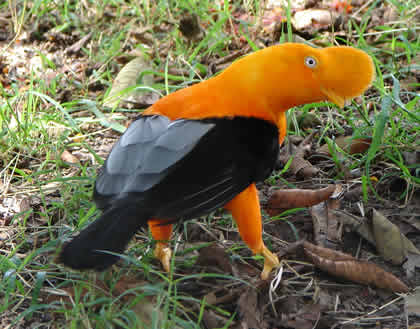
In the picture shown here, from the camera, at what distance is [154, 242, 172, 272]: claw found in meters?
2.34

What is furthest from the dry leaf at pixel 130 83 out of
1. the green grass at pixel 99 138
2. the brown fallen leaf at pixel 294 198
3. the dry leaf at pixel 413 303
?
the dry leaf at pixel 413 303

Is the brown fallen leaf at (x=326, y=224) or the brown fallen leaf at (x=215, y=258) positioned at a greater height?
the brown fallen leaf at (x=215, y=258)

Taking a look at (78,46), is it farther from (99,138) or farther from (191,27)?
(99,138)

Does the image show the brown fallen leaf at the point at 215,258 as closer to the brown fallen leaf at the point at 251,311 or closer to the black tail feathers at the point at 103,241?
the brown fallen leaf at the point at 251,311

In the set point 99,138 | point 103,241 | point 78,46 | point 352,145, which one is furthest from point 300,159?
point 78,46

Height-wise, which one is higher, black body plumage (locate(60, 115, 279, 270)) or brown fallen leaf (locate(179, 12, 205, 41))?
black body plumage (locate(60, 115, 279, 270))

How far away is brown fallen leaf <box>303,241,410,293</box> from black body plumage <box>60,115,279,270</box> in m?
0.45

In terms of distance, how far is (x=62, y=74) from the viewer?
13.2ft

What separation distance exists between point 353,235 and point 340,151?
0.65 metres

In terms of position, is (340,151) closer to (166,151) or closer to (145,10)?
(166,151)

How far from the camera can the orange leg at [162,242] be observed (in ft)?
7.54

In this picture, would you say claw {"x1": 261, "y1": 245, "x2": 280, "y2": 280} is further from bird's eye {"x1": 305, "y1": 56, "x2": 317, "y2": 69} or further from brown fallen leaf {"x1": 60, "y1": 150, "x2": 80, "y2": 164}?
brown fallen leaf {"x1": 60, "y1": 150, "x2": 80, "y2": 164}

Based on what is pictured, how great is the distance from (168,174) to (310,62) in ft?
2.46

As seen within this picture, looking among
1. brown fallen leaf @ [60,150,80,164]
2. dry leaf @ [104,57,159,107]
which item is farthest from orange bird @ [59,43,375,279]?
dry leaf @ [104,57,159,107]
